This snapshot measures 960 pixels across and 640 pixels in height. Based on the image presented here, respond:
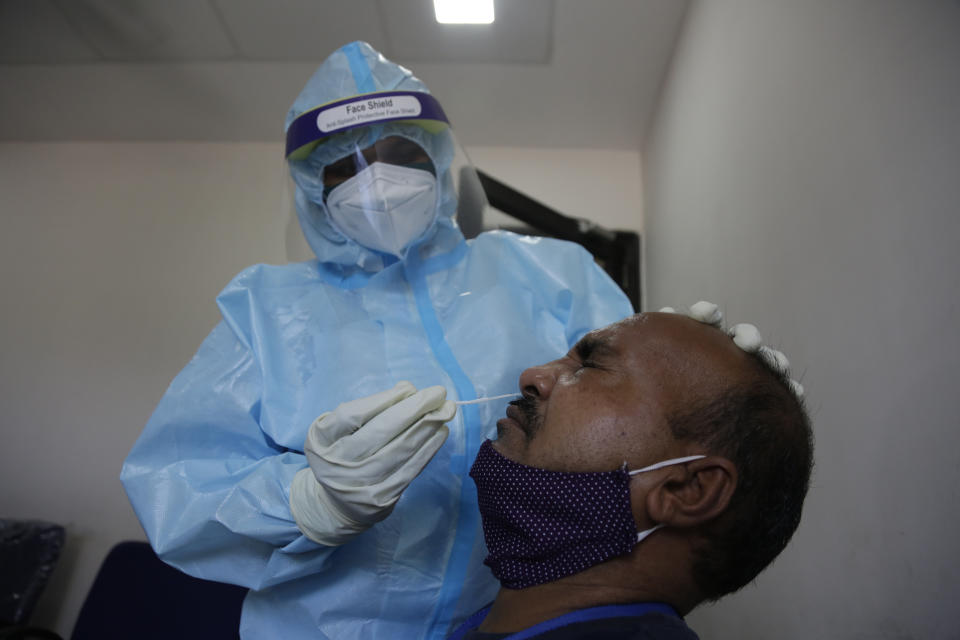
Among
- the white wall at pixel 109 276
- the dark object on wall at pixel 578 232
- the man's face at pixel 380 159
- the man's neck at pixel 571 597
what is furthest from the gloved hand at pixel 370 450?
the white wall at pixel 109 276

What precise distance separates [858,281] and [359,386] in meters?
0.86

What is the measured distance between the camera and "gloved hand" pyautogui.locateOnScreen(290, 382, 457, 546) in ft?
2.99

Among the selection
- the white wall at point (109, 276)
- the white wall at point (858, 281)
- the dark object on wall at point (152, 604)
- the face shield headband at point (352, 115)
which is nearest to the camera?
the white wall at point (858, 281)

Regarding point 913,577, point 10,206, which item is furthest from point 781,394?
point 10,206

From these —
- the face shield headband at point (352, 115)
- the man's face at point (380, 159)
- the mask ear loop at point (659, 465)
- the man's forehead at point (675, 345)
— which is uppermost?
the face shield headband at point (352, 115)

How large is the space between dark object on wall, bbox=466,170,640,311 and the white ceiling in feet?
1.56

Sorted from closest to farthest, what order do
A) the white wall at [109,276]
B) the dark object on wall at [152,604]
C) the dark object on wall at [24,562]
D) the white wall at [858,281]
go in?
1. the white wall at [858,281]
2. the dark object on wall at [152,604]
3. the dark object on wall at [24,562]
4. the white wall at [109,276]

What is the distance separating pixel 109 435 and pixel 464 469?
2550 mm

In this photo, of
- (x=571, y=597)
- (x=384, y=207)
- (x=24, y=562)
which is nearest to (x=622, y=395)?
(x=571, y=597)

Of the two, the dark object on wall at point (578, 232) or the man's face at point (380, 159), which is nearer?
the man's face at point (380, 159)

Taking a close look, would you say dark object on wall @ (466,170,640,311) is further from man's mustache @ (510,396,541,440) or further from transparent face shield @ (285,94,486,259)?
man's mustache @ (510,396,541,440)

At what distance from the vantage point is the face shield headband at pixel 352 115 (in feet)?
4.27

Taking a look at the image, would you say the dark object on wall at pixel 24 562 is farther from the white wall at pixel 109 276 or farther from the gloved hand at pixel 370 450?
the gloved hand at pixel 370 450

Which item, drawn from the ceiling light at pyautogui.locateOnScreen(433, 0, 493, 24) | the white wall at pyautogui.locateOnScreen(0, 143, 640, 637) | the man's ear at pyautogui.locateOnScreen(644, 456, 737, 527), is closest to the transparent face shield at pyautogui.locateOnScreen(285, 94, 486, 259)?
the man's ear at pyautogui.locateOnScreen(644, 456, 737, 527)
